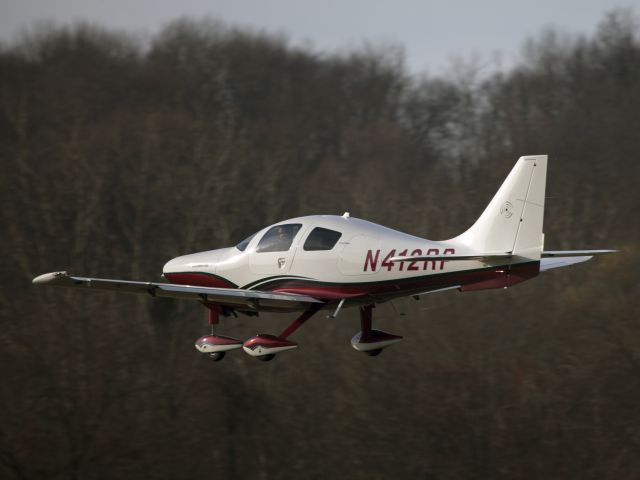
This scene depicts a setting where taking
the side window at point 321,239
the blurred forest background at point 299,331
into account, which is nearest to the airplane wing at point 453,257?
the side window at point 321,239

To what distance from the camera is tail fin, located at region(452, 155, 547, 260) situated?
17.2 m

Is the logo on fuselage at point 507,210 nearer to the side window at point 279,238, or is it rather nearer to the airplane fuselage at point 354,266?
the airplane fuselage at point 354,266

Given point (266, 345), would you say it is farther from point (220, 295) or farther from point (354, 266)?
point (354, 266)

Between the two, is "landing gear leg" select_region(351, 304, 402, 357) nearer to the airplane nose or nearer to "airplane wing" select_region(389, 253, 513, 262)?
"airplane wing" select_region(389, 253, 513, 262)

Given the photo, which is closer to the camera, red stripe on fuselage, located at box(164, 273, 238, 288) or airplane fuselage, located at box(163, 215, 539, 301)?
airplane fuselage, located at box(163, 215, 539, 301)

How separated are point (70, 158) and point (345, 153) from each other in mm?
17752

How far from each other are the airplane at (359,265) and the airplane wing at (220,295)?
16 mm

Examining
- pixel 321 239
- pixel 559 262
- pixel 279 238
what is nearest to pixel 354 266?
pixel 321 239

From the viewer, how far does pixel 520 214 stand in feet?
56.6

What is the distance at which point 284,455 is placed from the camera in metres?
37.7

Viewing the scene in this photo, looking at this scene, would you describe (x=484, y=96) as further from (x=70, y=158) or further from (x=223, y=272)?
(x=223, y=272)

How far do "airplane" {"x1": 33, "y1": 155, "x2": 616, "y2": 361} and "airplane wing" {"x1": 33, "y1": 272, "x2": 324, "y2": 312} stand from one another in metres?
0.02

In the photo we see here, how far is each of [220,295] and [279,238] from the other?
4.84ft

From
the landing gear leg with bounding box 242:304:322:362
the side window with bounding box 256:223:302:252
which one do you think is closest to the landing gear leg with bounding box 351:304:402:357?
the landing gear leg with bounding box 242:304:322:362
